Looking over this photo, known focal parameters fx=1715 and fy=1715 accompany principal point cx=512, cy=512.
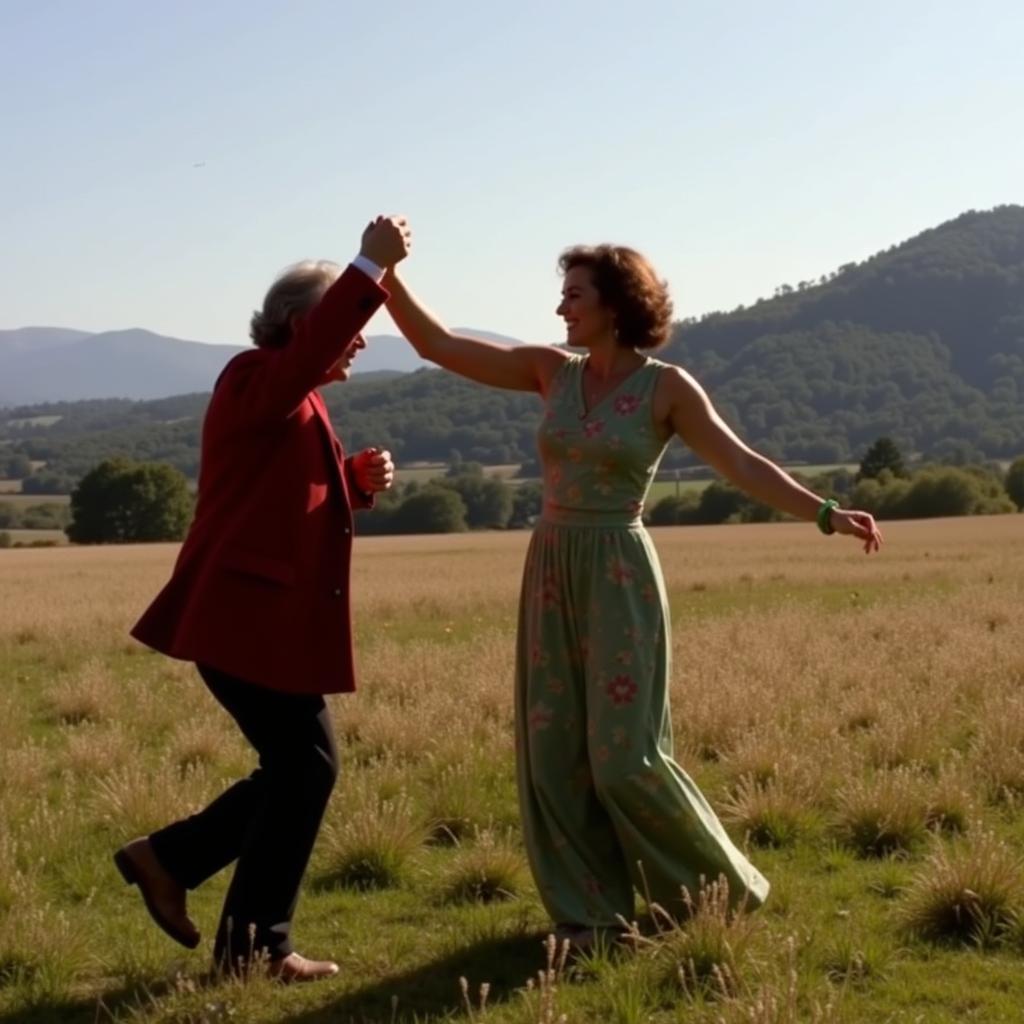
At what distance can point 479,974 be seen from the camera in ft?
17.2

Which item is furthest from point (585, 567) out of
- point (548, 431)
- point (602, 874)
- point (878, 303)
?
point (878, 303)

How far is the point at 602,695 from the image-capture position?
212 inches

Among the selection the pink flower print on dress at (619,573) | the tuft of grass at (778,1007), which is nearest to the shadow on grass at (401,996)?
the tuft of grass at (778,1007)

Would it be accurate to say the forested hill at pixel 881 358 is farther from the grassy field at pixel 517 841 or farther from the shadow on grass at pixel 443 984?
the shadow on grass at pixel 443 984

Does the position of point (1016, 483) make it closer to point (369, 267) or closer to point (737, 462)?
point (737, 462)

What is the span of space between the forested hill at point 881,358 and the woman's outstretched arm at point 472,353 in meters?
116

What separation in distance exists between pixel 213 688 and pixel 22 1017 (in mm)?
1081

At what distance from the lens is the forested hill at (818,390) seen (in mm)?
122312

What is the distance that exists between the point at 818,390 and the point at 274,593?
465ft

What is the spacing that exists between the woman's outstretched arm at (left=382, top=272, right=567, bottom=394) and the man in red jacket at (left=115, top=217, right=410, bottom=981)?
764 millimetres

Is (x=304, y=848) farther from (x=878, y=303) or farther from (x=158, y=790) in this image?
A: (x=878, y=303)

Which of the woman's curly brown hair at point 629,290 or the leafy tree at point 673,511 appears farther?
the leafy tree at point 673,511

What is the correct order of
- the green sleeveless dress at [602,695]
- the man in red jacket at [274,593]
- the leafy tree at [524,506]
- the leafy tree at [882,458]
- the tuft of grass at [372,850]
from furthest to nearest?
the leafy tree at [882,458], the leafy tree at [524,506], the tuft of grass at [372,850], the green sleeveless dress at [602,695], the man in red jacket at [274,593]

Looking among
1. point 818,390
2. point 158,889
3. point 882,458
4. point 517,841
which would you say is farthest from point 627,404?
point 818,390
